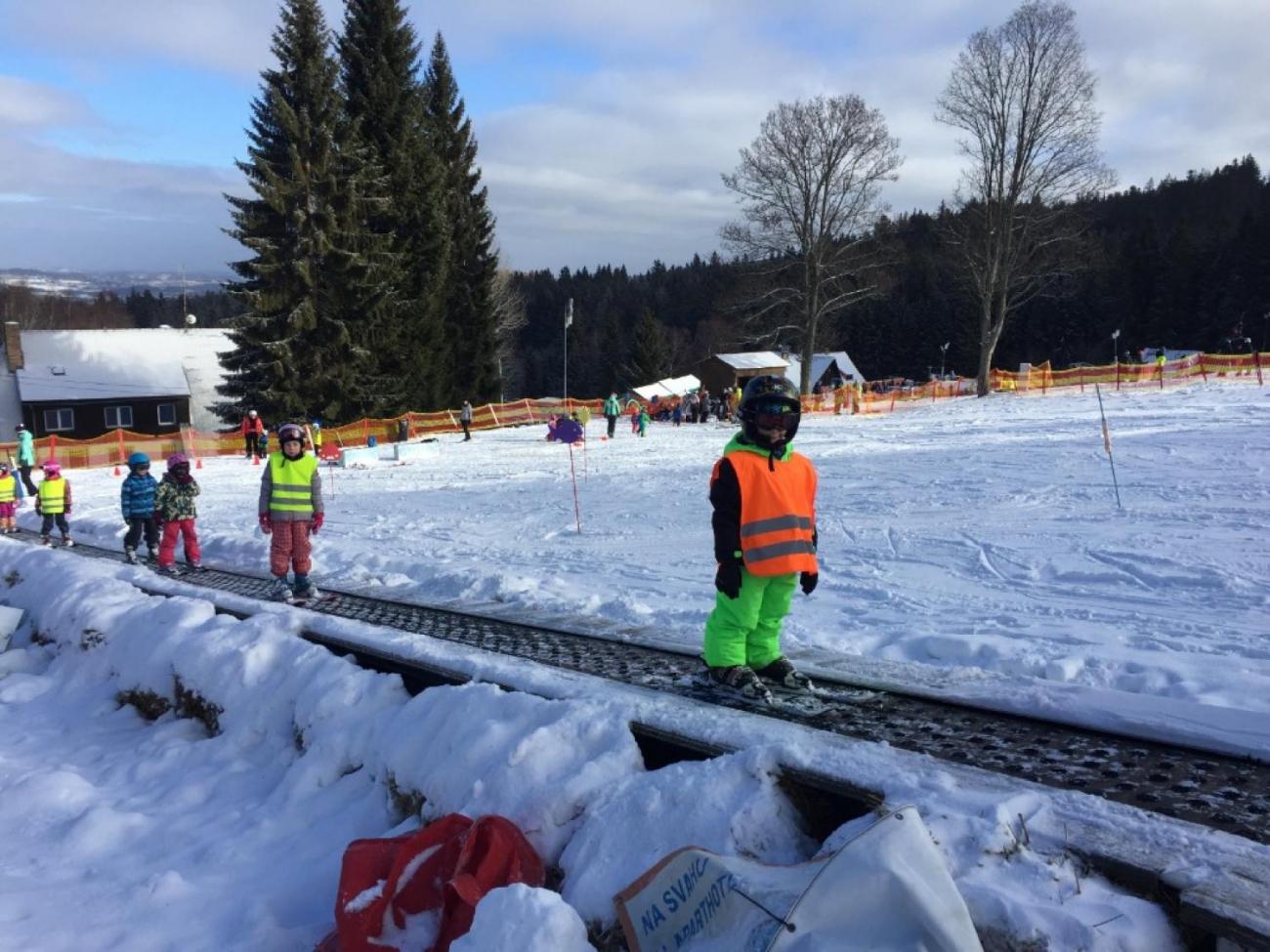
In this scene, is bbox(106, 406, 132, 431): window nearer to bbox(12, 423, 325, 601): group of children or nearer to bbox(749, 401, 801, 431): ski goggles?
bbox(12, 423, 325, 601): group of children

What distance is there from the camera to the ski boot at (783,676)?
502cm

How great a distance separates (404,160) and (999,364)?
7070 cm

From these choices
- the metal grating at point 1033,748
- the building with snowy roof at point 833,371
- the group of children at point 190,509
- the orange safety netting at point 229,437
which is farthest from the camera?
the building with snowy roof at point 833,371

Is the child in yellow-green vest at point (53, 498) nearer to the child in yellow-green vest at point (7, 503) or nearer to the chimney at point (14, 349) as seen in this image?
the child in yellow-green vest at point (7, 503)

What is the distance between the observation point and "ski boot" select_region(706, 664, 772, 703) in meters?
4.73

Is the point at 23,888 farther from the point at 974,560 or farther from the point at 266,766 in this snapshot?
the point at 974,560

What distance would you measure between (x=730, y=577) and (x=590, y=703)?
99 centimetres

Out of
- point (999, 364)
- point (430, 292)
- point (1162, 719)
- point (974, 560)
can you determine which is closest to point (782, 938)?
point (1162, 719)

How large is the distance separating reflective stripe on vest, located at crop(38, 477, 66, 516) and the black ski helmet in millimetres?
14377

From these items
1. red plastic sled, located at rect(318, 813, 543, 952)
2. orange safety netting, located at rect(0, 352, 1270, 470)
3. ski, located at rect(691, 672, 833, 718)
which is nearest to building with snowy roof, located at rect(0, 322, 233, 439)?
orange safety netting, located at rect(0, 352, 1270, 470)

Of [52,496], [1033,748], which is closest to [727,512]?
[1033,748]

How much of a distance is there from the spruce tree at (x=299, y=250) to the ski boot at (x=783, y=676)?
31.7 meters

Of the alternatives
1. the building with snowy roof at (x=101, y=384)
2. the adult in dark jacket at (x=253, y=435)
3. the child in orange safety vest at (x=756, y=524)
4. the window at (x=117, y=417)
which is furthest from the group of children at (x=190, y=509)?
the window at (x=117, y=417)

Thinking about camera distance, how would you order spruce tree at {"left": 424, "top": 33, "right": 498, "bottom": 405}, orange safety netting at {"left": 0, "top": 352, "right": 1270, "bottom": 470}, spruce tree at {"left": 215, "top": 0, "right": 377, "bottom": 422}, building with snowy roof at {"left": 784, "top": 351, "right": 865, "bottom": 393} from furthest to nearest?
1. building with snowy roof at {"left": 784, "top": 351, "right": 865, "bottom": 393}
2. spruce tree at {"left": 424, "top": 33, "right": 498, "bottom": 405}
3. spruce tree at {"left": 215, "top": 0, "right": 377, "bottom": 422}
4. orange safety netting at {"left": 0, "top": 352, "right": 1270, "bottom": 470}
